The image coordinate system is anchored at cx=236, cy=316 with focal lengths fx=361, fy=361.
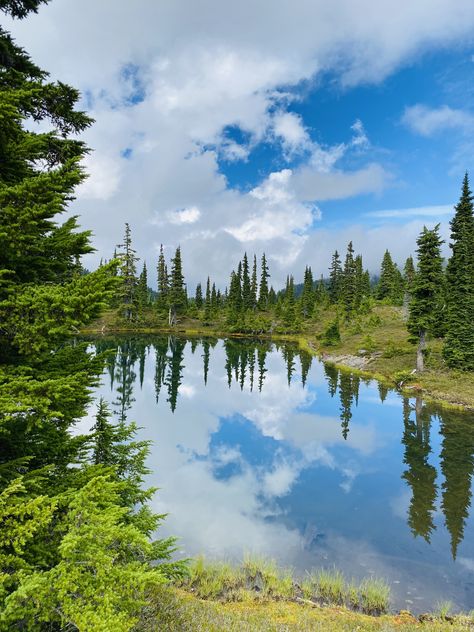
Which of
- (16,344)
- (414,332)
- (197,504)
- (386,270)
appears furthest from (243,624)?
(386,270)

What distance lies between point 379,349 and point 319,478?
1407 inches

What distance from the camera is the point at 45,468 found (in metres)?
5.46

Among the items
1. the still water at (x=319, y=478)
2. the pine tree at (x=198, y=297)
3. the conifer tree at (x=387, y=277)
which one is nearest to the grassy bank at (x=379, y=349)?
the still water at (x=319, y=478)

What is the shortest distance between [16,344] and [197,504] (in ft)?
43.0

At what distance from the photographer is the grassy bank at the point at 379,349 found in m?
34.9

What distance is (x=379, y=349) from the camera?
167 feet

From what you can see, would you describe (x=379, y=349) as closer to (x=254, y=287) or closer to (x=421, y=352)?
(x=421, y=352)

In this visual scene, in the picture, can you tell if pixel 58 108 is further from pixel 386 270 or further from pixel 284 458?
pixel 386 270

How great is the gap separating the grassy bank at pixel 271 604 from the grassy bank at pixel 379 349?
83.5 ft

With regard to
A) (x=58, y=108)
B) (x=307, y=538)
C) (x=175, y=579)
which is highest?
(x=58, y=108)

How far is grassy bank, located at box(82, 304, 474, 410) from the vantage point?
34906 millimetres

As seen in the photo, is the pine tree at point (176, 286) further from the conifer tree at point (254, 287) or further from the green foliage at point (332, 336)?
→ the green foliage at point (332, 336)

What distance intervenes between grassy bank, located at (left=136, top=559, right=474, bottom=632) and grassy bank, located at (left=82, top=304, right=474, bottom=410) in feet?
83.5

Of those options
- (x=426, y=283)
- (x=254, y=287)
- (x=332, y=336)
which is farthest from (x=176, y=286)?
(x=426, y=283)
